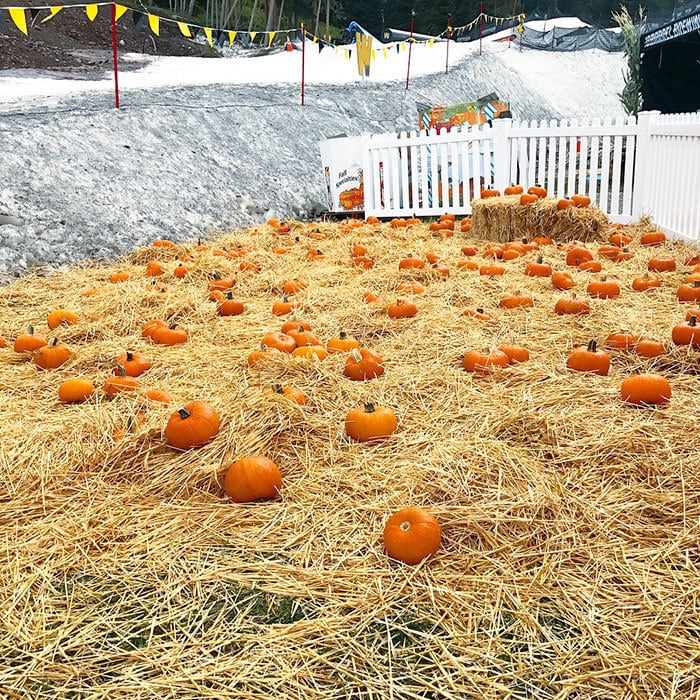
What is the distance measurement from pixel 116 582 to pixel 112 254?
649cm

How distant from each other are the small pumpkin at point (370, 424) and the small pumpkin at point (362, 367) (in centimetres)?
64

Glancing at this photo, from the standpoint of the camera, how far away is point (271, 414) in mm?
2977

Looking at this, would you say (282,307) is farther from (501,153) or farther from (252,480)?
(501,153)

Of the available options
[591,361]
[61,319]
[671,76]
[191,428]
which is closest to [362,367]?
Answer: [191,428]

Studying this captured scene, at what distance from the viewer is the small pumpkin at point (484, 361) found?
3.66m

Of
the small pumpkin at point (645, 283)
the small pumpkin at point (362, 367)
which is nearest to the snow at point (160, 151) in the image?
the small pumpkin at point (362, 367)

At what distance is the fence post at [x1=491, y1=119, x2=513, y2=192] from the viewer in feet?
32.3

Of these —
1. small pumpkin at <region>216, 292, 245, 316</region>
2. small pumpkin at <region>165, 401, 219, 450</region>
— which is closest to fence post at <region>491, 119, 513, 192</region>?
small pumpkin at <region>216, 292, 245, 316</region>

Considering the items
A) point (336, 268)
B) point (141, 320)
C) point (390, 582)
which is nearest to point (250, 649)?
point (390, 582)

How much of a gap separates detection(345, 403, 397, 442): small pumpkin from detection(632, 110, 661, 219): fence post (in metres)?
7.51

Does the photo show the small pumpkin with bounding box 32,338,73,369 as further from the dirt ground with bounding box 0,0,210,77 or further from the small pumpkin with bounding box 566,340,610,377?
the dirt ground with bounding box 0,0,210,77

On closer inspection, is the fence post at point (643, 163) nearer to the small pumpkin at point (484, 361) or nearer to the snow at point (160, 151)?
the snow at point (160, 151)

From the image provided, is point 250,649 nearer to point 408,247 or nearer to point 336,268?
point 336,268

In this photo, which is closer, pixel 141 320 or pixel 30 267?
pixel 141 320
